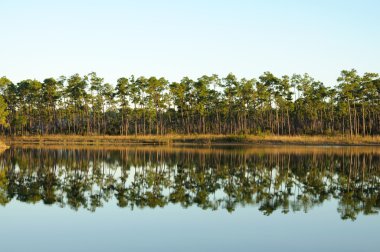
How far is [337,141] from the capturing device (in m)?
62.7

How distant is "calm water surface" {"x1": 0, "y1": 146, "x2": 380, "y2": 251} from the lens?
1138cm

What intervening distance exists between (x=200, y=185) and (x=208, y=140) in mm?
47024

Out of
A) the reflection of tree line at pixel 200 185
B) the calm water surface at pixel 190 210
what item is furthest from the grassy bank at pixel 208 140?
the calm water surface at pixel 190 210

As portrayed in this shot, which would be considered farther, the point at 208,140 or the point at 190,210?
the point at 208,140

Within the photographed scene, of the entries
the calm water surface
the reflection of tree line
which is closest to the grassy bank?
the reflection of tree line

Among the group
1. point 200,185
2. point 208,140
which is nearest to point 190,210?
point 200,185

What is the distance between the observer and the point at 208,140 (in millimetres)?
68312

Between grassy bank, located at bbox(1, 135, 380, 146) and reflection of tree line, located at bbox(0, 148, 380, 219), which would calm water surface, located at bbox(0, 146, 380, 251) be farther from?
grassy bank, located at bbox(1, 135, 380, 146)

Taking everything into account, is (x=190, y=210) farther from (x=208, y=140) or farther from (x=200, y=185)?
(x=208, y=140)

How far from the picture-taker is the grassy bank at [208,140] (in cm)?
6256

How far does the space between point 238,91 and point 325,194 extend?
6438cm

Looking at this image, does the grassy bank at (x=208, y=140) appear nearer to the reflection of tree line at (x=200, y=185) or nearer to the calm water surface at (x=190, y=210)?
the reflection of tree line at (x=200, y=185)

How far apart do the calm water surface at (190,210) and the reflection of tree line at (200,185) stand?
0.16 feet

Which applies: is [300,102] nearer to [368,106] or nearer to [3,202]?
[368,106]
